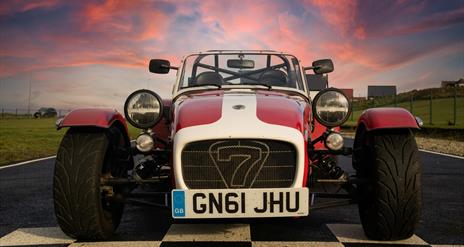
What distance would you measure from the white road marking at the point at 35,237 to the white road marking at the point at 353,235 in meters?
2.20

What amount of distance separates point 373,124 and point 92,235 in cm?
244

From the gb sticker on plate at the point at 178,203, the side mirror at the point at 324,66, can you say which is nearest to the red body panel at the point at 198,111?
the gb sticker on plate at the point at 178,203

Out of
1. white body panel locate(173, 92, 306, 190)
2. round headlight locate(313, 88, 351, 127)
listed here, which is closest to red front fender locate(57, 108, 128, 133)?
white body panel locate(173, 92, 306, 190)

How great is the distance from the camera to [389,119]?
4387 mm

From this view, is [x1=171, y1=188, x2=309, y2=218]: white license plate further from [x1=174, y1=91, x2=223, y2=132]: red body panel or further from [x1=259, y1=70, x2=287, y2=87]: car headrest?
[x1=259, y1=70, x2=287, y2=87]: car headrest

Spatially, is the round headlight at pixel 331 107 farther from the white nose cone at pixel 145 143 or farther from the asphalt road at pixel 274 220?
the white nose cone at pixel 145 143

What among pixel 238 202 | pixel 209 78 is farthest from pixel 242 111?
pixel 209 78

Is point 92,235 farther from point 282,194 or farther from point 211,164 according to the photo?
point 282,194

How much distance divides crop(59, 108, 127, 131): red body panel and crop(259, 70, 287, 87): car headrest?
1810 millimetres

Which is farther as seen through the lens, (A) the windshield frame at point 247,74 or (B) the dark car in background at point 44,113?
(B) the dark car in background at point 44,113

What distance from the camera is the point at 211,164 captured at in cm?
404

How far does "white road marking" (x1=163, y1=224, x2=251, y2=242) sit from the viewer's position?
432cm

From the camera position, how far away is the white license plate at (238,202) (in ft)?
12.7

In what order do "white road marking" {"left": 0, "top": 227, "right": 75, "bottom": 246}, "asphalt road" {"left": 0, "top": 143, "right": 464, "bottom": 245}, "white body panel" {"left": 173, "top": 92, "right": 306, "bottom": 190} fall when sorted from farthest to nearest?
"asphalt road" {"left": 0, "top": 143, "right": 464, "bottom": 245}
"white road marking" {"left": 0, "top": 227, "right": 75, "bottom": 246}
"white body panel" {"left": 173, "top": 92, "right": 306, "bottom": 190}
